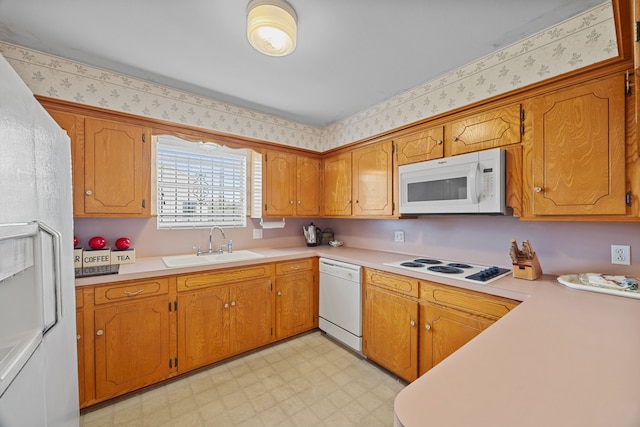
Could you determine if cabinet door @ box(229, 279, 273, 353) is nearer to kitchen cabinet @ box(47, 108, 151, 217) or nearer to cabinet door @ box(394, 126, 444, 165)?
kitchen cabinet @ box(47, 108, 151, 217)

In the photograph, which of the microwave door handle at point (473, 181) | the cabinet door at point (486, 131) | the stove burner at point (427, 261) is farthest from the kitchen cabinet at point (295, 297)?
the cabinet door at point (486, 131)


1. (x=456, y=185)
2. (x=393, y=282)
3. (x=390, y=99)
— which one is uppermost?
(x=390, y=99)

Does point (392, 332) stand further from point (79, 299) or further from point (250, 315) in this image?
point (79, 299)

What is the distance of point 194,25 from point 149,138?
99 cm

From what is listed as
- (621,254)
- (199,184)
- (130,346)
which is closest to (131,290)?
(130,346)

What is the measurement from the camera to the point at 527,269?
5.43ft

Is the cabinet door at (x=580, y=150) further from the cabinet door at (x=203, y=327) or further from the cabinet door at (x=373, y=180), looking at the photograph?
the cabinet door at (x=203, y=327)

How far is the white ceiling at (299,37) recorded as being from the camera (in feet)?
4.83

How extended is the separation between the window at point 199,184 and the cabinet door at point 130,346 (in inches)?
33.4

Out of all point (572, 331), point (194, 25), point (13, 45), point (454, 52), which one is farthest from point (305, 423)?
point (13, 45)

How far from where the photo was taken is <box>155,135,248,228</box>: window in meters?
2.43

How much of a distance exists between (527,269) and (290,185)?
222 centimetres

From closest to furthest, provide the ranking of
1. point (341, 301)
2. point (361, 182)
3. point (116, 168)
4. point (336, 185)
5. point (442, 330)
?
point (442, 330), point (116, 168), point (341, 301), point (361, 182), point (336, 185)

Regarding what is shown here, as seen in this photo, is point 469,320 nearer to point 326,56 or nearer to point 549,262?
point 549,262
